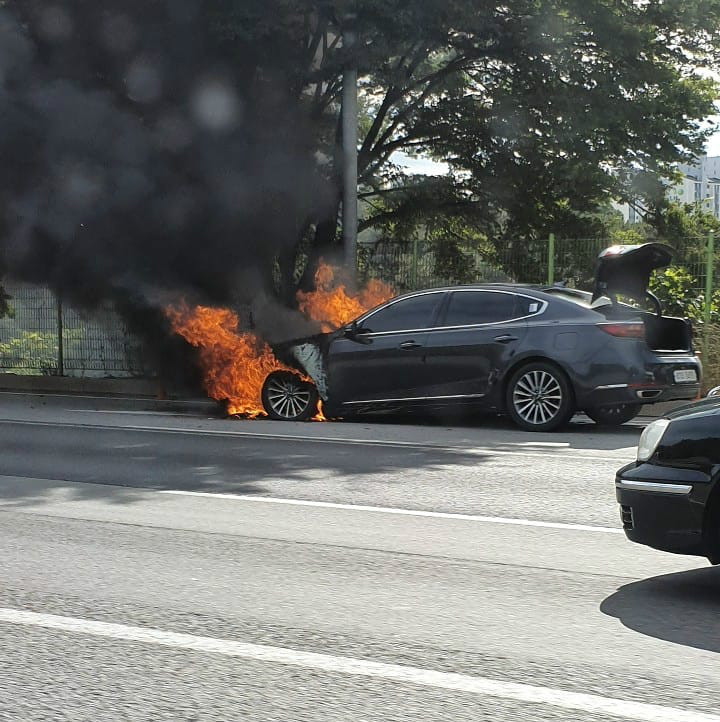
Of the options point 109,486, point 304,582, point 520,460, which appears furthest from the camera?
point 520,460

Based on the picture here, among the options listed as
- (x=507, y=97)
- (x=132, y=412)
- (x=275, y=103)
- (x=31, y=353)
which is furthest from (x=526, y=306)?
(x=31, y=353)

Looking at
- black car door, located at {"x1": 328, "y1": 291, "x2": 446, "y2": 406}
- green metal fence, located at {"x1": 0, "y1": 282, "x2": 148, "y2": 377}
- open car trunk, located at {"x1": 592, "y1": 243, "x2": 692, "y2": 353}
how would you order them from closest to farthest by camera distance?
open car trunk, located at {"x1": 592, "y1": 243, "x2": 692, "y2": 353} → black car door, located at {"x1": 328, "y1": 291, "x2": 446, "y2": 406} → green metal fence, located at {"x1": 0, "y1": 282, "x2": 148, "y2": 377}

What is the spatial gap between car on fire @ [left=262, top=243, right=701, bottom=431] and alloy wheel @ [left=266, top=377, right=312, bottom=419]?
0.05 metres

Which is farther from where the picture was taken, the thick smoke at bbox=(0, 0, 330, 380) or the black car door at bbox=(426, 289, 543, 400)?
the thick smoke at bbox=(0, 0, 330, 380)

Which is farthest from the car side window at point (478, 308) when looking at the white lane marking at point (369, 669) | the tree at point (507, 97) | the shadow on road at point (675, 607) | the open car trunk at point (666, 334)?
the white lane marking at point (369, 669)

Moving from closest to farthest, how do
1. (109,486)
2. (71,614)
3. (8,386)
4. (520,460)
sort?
(71,614), (109,486), (520,460), (8,386)

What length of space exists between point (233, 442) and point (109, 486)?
119 inches

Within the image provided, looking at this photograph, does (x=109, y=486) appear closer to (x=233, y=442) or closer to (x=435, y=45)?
(x=233, y=442)

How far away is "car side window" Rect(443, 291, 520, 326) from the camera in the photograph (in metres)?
13.8

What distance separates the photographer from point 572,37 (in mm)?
19594

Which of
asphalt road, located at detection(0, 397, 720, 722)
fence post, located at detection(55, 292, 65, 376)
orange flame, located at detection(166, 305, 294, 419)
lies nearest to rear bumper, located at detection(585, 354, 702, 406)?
asphalt road, located at detection(0, 397, 720, 722)

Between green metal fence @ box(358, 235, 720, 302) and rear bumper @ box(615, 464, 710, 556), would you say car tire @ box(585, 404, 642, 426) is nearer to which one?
green metal fence @ box(358, 235, 720, 302)

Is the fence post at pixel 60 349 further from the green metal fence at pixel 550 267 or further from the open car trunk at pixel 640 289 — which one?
the open car trunk at pixel 640 289

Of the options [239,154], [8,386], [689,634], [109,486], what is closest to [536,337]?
[109,486]
